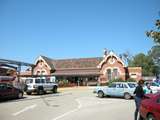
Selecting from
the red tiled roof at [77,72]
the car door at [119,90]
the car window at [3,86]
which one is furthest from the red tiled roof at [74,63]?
the car window at [3,86]

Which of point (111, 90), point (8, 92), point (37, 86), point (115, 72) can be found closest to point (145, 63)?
point (115, 72)

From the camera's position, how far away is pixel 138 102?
1446 centimetres

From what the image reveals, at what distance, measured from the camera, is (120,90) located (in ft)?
99.6

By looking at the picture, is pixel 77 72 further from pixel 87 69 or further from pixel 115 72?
pixel 115 72

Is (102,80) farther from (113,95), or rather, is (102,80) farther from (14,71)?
(113,95)

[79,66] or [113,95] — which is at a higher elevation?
[79,66]

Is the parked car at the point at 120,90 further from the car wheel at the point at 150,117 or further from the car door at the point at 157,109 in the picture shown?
the car door at the point at 157,109

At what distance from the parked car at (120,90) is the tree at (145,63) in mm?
68119

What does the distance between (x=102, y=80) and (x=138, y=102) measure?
47167mm

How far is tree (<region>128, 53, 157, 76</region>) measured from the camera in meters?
99.4

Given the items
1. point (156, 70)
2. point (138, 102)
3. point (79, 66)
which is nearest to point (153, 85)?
point (138, 102)

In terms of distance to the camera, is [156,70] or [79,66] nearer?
[79,66]

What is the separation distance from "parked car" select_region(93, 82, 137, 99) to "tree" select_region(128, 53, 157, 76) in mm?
68119

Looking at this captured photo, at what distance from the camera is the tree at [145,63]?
3912 inches
